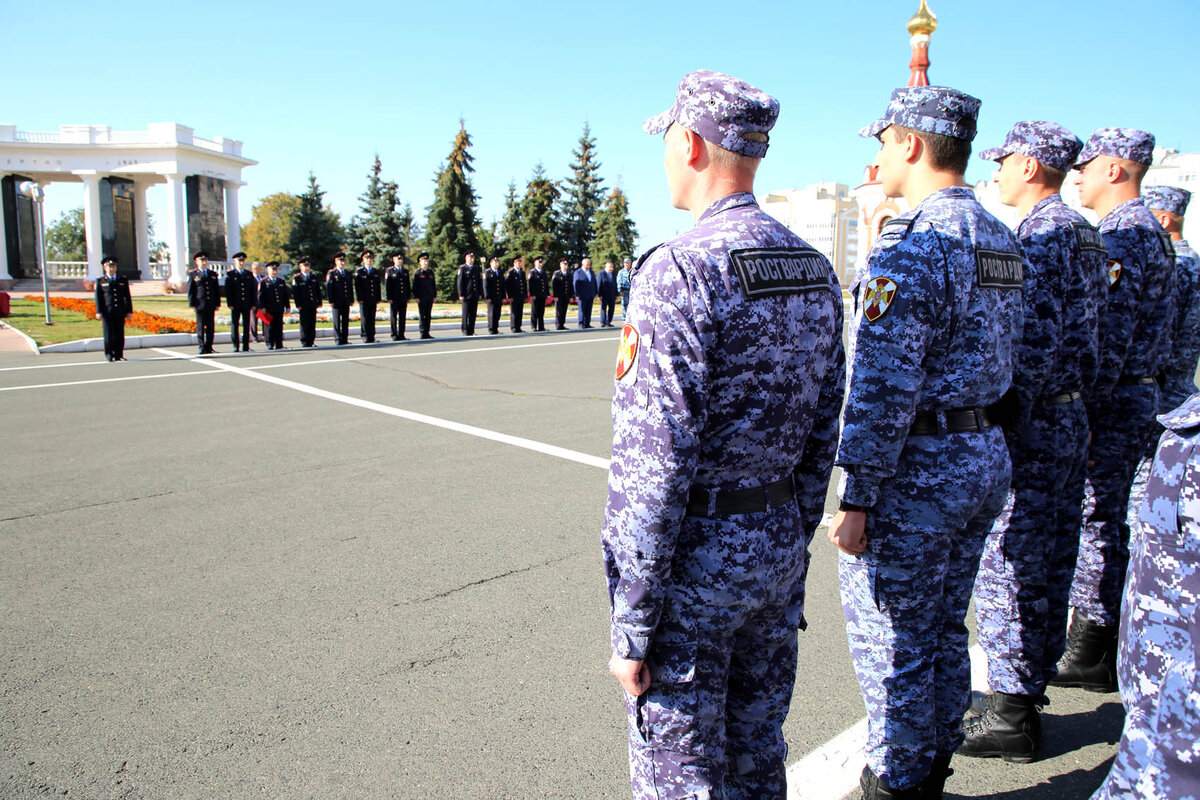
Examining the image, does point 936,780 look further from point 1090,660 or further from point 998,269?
point 998,269

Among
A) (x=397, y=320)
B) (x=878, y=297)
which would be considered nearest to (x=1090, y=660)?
(x=878, y=297)

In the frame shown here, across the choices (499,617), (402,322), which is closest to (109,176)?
(402,322)

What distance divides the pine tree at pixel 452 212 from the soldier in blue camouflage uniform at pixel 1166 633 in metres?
40.9

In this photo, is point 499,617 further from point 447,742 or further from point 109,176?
point 109,176

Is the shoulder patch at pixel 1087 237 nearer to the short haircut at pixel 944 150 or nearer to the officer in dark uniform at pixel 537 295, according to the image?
the short haircut at pixel 944 150

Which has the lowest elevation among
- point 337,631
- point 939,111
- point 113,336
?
point 337,631

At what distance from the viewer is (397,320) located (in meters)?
18.6

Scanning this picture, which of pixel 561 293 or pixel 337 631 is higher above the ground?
pixel 561 293

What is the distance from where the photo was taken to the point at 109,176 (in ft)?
166

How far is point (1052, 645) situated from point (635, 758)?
1890 mm

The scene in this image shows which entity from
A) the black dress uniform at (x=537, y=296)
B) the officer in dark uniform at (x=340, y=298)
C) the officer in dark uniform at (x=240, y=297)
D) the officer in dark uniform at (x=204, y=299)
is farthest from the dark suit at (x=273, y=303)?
the black dress uniform at (x=537, y=296)

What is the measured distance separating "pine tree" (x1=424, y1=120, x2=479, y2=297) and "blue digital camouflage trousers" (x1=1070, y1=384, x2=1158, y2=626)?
38.8 m

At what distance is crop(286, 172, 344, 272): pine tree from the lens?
45250mm

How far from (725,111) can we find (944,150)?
43.0 inches
